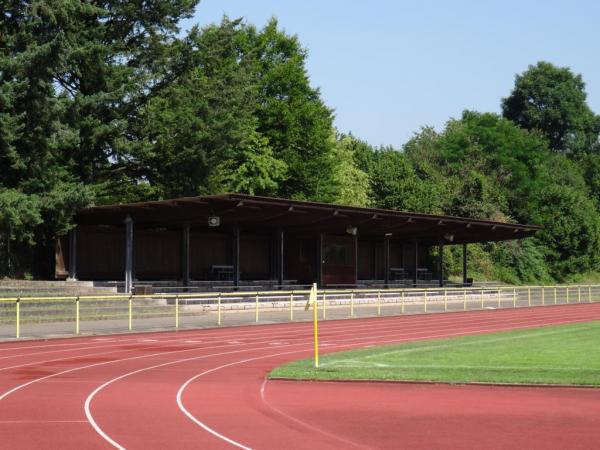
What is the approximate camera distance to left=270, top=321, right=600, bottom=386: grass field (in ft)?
53.9

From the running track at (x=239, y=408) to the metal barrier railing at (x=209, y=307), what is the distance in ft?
25.2

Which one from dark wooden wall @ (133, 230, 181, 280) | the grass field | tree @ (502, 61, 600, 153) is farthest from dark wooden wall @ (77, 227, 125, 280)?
tree @ (502, 61, 600, 153)

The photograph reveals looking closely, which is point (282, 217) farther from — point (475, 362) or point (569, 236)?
point (569, 236)

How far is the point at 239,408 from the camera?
1302cm

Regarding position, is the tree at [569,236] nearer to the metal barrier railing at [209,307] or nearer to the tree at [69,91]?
the metal barrier railing at [209,307]

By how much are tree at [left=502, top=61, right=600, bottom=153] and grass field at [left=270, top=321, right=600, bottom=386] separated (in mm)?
98637

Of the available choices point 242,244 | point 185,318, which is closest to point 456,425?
point 185,318

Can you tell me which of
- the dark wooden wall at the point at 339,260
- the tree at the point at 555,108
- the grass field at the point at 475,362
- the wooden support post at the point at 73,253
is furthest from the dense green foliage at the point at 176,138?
the tree at the point at 555,108

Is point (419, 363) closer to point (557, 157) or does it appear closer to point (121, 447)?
point (121, 447)

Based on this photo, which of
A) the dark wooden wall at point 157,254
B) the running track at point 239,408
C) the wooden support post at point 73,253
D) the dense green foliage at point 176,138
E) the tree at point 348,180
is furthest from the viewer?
the tree at point 348,180

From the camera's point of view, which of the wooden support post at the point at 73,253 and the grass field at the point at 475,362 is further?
the wooden support post at the point at 73,253

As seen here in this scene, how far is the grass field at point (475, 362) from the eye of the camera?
1644 centimetres

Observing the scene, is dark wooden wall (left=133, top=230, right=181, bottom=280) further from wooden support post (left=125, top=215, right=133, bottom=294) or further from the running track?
the running track

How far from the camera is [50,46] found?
117ft
